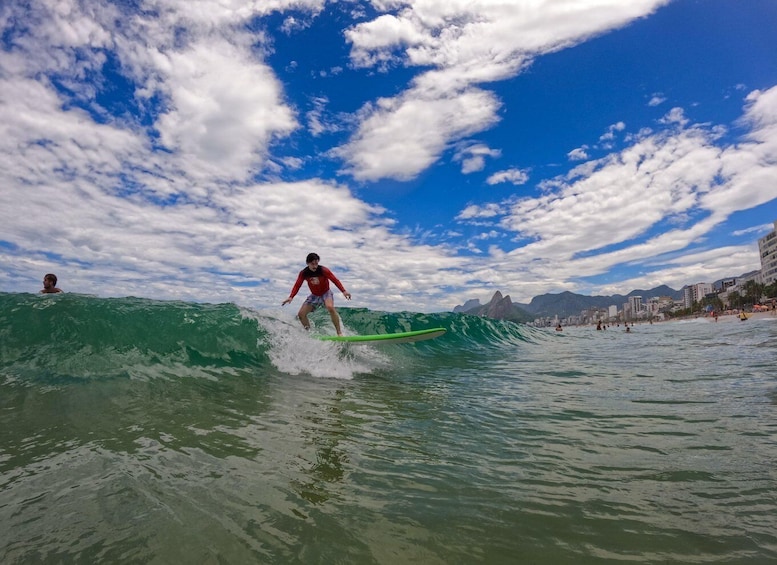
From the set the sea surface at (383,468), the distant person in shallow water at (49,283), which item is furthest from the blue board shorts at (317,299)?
the distant person in shallow water at (49,283)

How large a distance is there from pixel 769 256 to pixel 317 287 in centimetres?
15882

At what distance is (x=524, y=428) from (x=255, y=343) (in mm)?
8882

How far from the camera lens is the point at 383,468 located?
3.47 metres

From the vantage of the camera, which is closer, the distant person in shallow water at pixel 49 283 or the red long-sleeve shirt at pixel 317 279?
the red long-sleeve shirt at pixel 317 279

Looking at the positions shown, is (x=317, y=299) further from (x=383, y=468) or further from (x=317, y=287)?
(x=383, y=468)

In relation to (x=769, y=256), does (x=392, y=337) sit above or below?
below

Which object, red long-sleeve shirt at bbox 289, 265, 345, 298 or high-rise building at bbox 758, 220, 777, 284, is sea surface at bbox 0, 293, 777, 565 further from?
high-rise building at bbox 758, 220, 777, 284

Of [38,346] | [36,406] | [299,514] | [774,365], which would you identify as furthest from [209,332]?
[774,365]

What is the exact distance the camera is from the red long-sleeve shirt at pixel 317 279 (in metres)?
11.7

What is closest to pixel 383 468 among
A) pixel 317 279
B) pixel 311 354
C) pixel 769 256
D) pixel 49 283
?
pixel 311 354

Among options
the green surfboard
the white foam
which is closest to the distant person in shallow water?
the white foam

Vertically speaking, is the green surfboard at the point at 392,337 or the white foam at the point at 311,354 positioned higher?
the green surfboard at the point at 392,337

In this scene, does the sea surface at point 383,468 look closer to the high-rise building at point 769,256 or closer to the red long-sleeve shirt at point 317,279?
the red long-sleeve shirt at point 317,279

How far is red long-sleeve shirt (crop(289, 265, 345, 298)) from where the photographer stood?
460 inches
